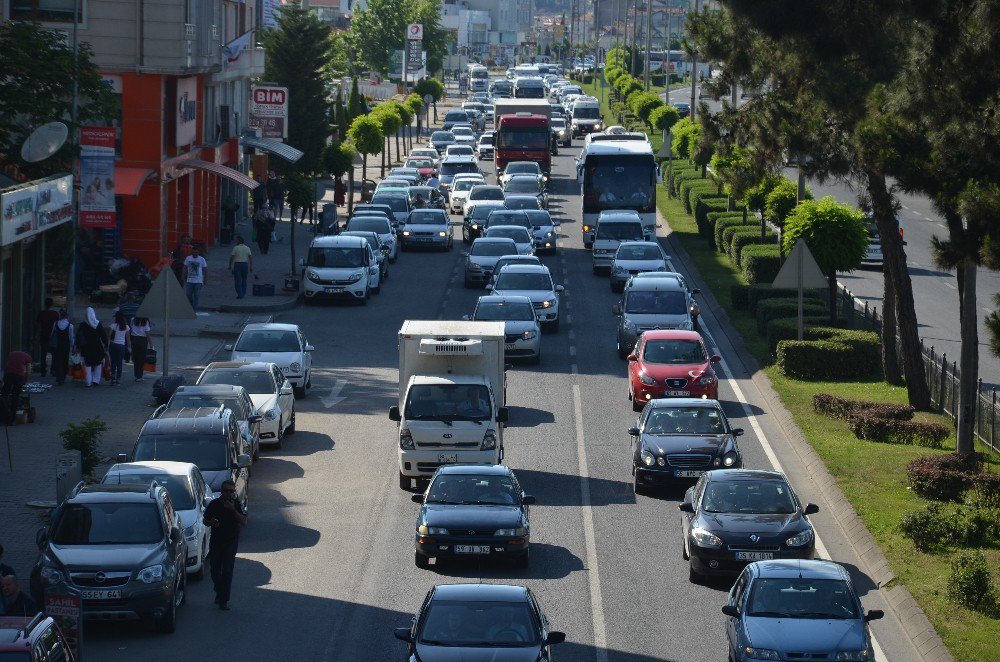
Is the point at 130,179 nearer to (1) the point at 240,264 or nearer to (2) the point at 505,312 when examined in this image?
(1) the point at 240,264

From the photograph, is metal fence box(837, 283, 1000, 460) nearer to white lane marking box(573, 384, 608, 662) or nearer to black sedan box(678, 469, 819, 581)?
white lane marking box(573, 384, 608, 662)

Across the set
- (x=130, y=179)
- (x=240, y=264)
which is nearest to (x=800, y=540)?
(x=240, y=264)

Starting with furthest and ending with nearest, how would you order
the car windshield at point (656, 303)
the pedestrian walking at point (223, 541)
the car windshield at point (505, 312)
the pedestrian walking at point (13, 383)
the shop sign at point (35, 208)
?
the car windshield at point (656, 303) → the car windshield at point (505, 312) → the shop sign at point (35, 208) → the pedestrian walking at point (13, 383) → the pedestrian walking at point (223, 541)

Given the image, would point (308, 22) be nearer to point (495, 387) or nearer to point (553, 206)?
point (553, 206)

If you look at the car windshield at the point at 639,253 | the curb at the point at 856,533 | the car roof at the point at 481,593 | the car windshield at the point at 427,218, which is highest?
the car windshield at the point at 427,218

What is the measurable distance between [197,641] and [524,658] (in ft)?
14.7

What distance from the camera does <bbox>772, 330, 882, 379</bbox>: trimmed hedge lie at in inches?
1361

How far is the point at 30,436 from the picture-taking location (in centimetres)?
2844

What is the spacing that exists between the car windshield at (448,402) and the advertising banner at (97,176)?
13.0 meters

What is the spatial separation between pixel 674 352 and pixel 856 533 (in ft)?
31.9

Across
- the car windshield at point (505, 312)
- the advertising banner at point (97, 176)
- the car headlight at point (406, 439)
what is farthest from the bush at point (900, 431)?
the advertising banner at point (97, 176)

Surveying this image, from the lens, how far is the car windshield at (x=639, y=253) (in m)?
47.2

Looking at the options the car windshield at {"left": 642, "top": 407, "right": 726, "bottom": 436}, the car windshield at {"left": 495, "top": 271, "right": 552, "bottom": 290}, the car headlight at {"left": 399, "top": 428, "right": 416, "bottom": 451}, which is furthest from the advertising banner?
the car windshield at {"left": 642, "top": 407, "right": 726, "bottom": 436}

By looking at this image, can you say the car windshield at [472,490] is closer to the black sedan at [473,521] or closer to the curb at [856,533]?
the black sedan at [473,521]
